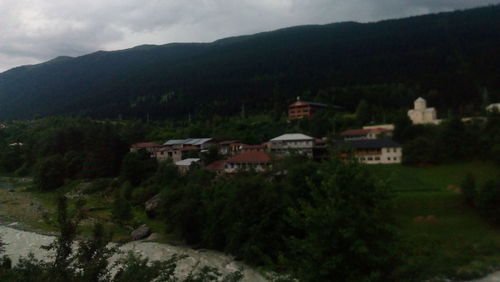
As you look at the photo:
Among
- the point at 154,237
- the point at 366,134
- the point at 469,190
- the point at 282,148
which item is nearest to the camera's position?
the point at 469,190

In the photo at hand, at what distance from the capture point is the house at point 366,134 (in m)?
43.6

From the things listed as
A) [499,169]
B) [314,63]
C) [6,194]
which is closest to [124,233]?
[6,194]

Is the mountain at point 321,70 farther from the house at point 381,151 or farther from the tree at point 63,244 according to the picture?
the tree at point 63,244

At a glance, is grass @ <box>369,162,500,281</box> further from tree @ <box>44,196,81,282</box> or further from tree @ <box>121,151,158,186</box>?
tree @ <box>121,151,158,186</box>

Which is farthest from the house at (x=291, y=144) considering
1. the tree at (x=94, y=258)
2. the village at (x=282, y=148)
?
the tree at (x=94, y=258)

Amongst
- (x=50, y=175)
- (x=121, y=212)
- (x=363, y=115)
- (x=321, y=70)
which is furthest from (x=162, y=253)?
(x=321, y=70)

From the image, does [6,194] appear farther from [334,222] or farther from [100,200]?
[334,222]

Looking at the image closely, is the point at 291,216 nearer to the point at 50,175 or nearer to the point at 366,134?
the point at 366,134

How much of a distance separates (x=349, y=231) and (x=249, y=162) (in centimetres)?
2955

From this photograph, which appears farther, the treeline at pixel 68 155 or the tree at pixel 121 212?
the treeline at pixel 68 155

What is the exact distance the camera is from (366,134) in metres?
44.3

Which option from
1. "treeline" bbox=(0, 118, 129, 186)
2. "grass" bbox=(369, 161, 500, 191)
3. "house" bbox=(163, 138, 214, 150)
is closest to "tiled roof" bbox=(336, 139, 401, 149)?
"grass" bbox=(369, 161, 500, 191)

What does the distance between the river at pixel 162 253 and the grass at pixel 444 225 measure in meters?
9.84

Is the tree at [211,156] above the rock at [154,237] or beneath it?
above
